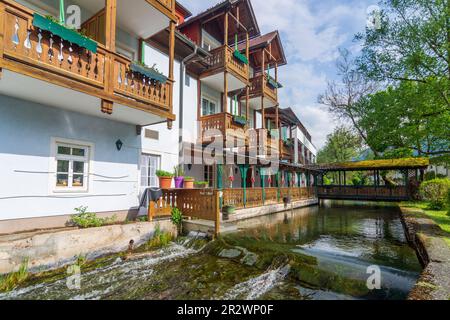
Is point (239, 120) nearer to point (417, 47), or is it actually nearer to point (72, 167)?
point (72, 167)

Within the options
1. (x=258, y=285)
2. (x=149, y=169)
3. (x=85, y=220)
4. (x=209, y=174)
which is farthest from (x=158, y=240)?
(x=209, y=174)

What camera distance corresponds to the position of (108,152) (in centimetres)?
808

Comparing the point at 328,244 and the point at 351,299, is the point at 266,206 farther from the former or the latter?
the point at 351,299

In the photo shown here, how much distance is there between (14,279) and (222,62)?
11.2 metres

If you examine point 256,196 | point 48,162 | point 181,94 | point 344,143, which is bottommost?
point 256,196

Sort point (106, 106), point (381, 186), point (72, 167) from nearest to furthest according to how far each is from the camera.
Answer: point (106, 106) → point (72, 167) → point (381, 186)

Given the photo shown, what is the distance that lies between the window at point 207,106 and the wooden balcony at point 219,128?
1.12 meters

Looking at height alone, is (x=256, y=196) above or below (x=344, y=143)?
below

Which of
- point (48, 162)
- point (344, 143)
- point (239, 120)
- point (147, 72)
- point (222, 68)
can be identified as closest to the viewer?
point (48, 162)

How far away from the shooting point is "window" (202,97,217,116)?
13.2 meters

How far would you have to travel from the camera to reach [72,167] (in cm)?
720

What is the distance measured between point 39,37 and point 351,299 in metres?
8.07
